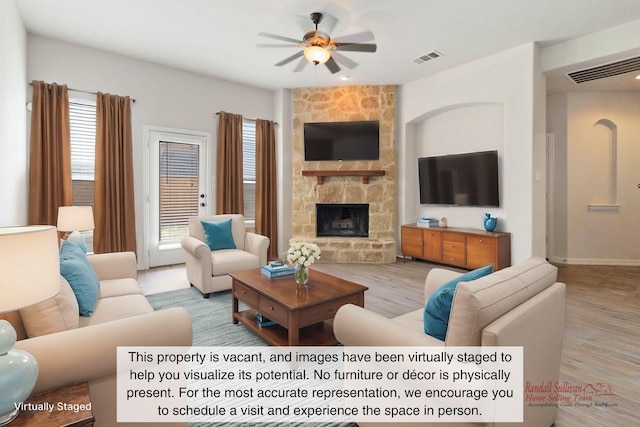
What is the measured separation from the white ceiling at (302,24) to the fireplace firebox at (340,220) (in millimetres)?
2462

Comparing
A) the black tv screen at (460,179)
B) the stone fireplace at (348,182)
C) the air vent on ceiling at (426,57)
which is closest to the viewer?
the air vent on ceiling at (426,57)

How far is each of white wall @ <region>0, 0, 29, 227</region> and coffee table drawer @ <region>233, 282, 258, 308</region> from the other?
2111mm

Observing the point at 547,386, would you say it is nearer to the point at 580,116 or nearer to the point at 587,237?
the point at 587,237

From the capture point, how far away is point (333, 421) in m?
1.78

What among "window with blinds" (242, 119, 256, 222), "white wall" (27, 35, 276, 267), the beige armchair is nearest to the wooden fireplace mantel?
"window with blinds" (242, 119, 256, 222)

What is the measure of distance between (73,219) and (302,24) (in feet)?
10.5

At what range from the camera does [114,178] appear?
15.3ft

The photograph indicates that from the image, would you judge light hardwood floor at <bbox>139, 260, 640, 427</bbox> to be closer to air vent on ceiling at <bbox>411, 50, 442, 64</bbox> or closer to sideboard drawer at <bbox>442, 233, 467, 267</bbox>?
sideboard drawer at <bbox>442, 233, 467, 267</bbox>

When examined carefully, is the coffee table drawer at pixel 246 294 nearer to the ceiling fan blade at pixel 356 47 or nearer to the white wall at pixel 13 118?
the white wall at pixel 13 118

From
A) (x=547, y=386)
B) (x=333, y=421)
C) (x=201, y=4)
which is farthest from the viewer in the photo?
(x=201, y=4)

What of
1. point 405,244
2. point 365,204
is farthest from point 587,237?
point 365,204

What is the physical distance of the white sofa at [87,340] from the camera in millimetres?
1221

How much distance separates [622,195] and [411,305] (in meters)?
4.54

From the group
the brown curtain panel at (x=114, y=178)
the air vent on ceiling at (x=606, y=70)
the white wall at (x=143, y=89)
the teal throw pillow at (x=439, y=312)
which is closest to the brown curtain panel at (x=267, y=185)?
the white wall at (x=143, y=89)
